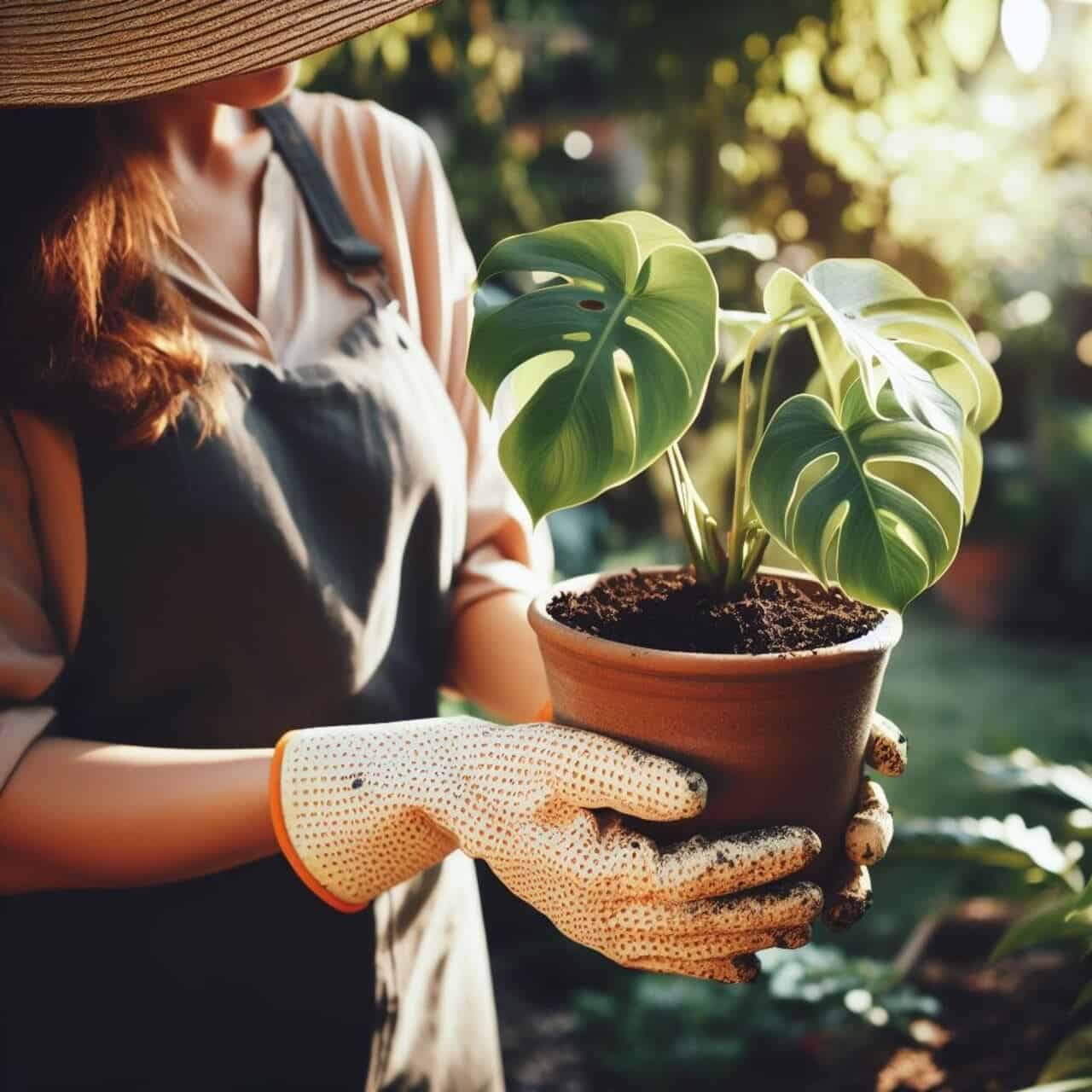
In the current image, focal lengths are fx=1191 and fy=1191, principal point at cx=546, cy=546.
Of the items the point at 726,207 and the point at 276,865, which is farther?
the point at 726,207

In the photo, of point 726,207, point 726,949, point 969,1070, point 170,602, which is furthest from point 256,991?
point 726,207

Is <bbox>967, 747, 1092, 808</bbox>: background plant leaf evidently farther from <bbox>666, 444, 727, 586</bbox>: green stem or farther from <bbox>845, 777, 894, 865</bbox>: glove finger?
<bbox>666, 444, 727, 586</bbox>: green stem

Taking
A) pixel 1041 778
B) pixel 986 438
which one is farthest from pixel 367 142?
pixel 986 438

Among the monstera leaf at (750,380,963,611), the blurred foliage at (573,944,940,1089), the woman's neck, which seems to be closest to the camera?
the monstera leaf at (750,380,963,611)

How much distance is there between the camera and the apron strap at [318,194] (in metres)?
1.19

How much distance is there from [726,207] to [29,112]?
97.8 inches

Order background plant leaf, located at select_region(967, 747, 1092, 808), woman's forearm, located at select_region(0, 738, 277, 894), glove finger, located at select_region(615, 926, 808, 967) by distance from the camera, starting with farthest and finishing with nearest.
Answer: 1. background plant leaf, located at select_region(967, 747, 1092, 808)
2. woman's forearm, located at select_region(0, 738, 277, 894)
3. glove finger, located at select_region(615, 926, 808, 967)

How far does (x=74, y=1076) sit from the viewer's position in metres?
1.11

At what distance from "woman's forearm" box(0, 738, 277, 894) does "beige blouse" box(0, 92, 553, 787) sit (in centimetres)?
3

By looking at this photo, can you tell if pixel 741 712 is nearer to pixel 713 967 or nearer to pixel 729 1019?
pixel 713 967

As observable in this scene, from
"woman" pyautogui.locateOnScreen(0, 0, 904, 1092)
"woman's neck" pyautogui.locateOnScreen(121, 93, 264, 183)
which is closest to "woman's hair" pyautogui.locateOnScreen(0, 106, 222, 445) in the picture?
"woman" pyautogui.locateOnScreen(0, 0, 904, 1092)

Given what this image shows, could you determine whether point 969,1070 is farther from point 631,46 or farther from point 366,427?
point 631,46

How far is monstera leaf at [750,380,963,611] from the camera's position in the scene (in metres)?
0.74

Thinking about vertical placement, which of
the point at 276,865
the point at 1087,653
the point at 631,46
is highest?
the point at 631,46
